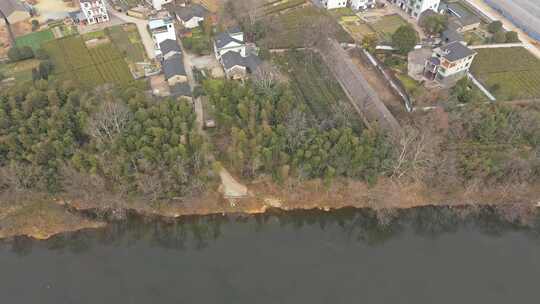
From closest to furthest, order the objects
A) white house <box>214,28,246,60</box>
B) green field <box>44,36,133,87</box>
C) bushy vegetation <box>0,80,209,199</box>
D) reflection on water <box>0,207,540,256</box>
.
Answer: bushy vegetation <box>0,80,209,199</box>
reflection on water <box>0,207,540,256</box>
green field <box>44,36,133,87</box>
white house <box>214,28,246,60</box>

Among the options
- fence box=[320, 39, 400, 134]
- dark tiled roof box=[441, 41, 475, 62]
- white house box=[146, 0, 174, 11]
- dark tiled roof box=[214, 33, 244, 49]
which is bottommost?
fence box=[320, 39, 400, 134]

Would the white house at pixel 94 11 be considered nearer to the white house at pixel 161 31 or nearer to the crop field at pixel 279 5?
the white house at pixel 161 31

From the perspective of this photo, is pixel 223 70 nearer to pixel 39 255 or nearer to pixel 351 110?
pixel 351 110

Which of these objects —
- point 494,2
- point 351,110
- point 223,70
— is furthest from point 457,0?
point 223,70

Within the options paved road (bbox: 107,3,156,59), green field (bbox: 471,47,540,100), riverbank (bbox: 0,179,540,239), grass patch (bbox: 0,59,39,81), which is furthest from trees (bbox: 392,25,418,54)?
grass patch (bbox: 0,59,39,81)

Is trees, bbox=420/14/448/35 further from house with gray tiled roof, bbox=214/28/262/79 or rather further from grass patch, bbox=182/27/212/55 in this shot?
grass patch, bbox=182/27/212/55

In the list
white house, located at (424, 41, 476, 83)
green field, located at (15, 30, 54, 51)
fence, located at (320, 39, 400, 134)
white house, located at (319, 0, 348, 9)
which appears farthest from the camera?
white house, located at (319, 0, 348, 9)

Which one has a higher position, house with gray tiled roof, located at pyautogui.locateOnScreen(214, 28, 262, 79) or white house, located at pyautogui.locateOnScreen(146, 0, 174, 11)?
white house, located at pyautogui.locateOnScreen(146, 0, 174, 11)
